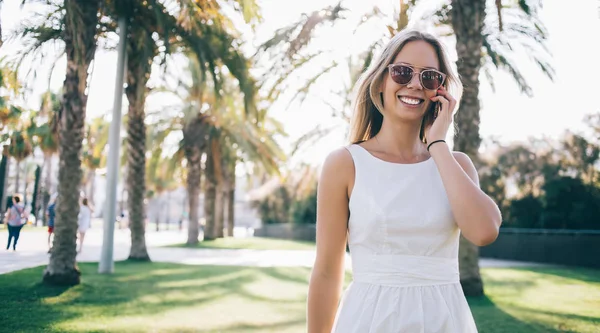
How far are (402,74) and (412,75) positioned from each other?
0.11 feet

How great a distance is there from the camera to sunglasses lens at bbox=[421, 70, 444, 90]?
1.90 meters

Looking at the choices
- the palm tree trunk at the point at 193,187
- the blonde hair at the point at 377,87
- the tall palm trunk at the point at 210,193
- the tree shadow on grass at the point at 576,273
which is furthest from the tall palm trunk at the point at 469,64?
the tall palm trunk at the point at 210,193

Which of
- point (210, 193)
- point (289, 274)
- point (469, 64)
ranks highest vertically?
point (469, 64)

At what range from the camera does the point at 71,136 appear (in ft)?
30.3

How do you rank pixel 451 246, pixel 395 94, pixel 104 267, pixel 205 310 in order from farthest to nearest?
pixel 104 267 → pixel 205 310 → pixel 395 94 → pixel 451 246

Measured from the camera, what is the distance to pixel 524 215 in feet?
67.3

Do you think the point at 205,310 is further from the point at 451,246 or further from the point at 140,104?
the point at 140,104

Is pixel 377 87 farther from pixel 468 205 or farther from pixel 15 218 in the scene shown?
pixel 15 218

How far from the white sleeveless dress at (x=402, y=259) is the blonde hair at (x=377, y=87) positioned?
32cm

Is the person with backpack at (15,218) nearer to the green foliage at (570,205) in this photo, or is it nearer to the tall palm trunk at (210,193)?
the tall palm trunk at (210,193)

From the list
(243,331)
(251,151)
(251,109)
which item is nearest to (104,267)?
(251,109)

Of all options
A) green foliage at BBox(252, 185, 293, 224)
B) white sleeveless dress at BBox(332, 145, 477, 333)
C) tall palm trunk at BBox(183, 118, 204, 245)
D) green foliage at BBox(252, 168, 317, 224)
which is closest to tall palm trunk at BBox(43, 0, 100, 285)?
white sleeveless dress at BBox(332, 145, 477, 333)

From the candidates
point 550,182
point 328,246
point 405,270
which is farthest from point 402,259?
point 550,182

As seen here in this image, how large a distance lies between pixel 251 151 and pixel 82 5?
12210 mm
